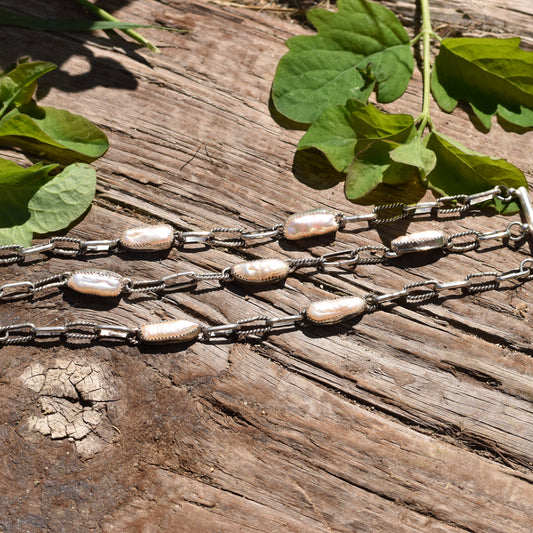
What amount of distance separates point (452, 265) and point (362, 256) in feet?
1.09

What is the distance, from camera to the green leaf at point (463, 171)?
7.02 feet

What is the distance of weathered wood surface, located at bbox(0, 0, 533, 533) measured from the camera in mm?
1749

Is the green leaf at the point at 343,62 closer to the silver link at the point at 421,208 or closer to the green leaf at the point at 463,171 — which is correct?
the green leaf at the point at 463,171

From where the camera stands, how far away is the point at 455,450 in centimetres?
188

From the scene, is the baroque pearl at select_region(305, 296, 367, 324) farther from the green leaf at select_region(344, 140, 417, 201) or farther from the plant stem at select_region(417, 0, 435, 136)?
the plant stem at select_region(417, 0, 435, 136)

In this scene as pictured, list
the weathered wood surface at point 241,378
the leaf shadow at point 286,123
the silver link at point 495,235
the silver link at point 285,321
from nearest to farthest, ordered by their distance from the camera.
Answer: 1. the weathered wood surface at point 241,378
2. the silver link at point 285,321
3. the silver link at point 495,235
4. the leaf shadow at point 286,123

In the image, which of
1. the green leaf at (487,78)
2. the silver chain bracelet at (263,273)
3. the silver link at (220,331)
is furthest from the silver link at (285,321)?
the green leaf at (487,78)

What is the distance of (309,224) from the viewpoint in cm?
212

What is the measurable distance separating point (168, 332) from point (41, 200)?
65cm

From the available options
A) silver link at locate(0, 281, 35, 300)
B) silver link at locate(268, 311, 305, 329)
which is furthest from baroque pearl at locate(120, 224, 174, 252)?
silver link at locate(268, 311, 305, 329)

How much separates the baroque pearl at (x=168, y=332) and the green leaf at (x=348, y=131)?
0.77 meters

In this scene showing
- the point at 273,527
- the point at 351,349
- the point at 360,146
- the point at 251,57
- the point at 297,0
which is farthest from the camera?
the point at 297,0

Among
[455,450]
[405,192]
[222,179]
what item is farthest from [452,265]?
[222,179]

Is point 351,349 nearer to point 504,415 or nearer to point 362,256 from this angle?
point 362,256
